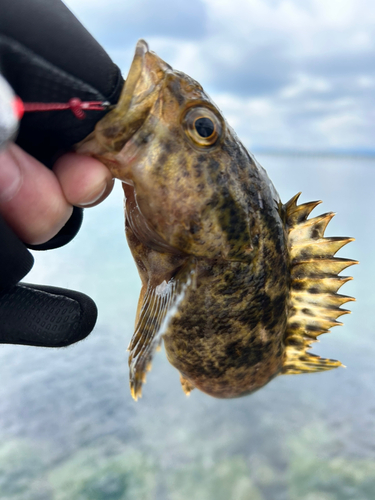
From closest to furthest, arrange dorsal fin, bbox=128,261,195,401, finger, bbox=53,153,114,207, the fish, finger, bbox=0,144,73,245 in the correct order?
finger, bbox=0,144,73,245
finger, bbox=53,153,114,207
the fish
dorsal fin, bbox=128,261,195,401

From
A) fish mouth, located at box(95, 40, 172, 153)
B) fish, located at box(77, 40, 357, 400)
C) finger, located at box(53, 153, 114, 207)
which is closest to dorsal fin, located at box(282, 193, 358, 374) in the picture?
fish, located at box(77, 40, 357, 400)

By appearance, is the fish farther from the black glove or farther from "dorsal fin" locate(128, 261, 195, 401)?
the black glove

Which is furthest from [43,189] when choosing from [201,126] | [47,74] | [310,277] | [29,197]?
[310,277]

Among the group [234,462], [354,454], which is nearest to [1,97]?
[234,462]

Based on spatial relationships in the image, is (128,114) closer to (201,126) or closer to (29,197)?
(201,126)

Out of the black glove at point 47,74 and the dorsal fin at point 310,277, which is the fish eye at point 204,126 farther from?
the dorsal fin at point 310,277

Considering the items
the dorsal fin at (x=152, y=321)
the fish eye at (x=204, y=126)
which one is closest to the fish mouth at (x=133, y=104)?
the fish eye at (x=204, y=126)

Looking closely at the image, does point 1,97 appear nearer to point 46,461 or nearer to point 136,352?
point 136,352
